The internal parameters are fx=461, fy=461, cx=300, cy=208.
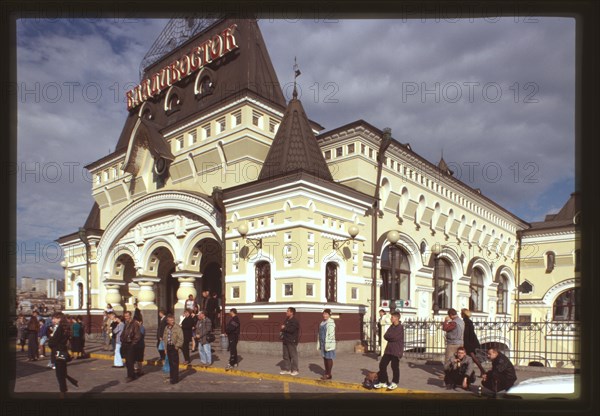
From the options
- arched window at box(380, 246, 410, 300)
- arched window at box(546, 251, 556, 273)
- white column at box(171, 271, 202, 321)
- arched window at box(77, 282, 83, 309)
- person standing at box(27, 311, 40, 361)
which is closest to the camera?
person standing at box(27, 311, 40, 361)

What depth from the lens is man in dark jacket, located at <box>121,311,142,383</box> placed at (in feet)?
37.3

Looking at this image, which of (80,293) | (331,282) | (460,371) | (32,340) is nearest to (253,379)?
(460,371)

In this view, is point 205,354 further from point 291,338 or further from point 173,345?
point 291,338

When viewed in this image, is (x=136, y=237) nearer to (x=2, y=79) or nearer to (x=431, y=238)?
(x=431, y=238)

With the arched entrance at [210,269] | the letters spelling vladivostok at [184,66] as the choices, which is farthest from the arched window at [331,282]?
the letters spelling vladivostok at [184,66]

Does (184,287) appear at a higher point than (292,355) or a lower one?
higher

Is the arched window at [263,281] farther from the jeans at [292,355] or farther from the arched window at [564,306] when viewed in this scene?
the arched window at [564,306]

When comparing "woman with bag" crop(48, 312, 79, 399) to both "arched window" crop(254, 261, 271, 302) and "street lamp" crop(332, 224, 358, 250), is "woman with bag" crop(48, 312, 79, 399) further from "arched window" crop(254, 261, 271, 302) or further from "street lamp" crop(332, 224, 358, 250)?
"street lamp" crop(332, 224, 358, 250)

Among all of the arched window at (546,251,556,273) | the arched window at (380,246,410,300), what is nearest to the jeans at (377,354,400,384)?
the arched window at (380,246,410,300)

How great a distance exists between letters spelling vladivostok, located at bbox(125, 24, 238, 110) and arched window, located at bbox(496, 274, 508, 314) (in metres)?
23.8

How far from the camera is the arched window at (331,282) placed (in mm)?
16547

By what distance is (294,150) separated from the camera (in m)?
17.4

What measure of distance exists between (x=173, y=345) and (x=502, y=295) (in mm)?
27847

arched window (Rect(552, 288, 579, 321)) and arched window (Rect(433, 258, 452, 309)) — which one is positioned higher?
arched window (Rect(433, 258, 452, 309))
